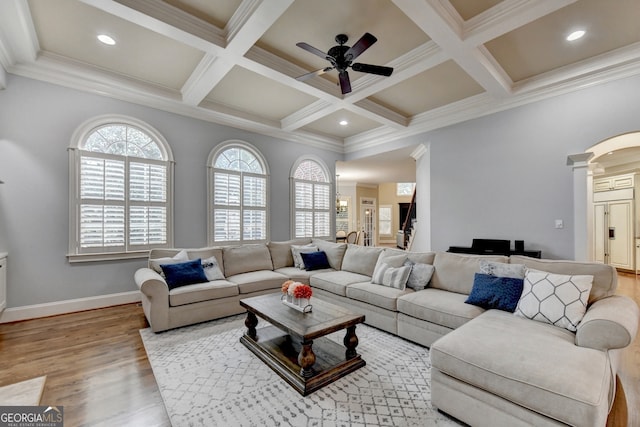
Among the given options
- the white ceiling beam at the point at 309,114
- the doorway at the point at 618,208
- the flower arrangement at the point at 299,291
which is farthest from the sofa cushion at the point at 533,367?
the doorway at the point at 618,208

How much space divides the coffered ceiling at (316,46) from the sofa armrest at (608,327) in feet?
8.45

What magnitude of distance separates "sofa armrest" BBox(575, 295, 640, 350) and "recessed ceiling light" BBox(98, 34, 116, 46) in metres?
5.08

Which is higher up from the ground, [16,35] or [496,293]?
[16,35]

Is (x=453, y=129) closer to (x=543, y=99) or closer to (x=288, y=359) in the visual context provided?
(x=543, y=99)

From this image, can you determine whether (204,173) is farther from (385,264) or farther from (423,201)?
(423,201)

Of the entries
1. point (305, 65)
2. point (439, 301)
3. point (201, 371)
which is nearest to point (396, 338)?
point (439, 301)

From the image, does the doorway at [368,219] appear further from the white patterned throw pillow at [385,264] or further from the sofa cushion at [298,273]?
the white patterned throw pillow at [385,264]

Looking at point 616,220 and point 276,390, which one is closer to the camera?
point 276,390

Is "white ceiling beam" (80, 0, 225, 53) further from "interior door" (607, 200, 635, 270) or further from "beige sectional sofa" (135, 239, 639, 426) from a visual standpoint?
"interior door" (607, 200, 635, 270)

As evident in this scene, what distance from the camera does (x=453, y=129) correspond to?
5.10m

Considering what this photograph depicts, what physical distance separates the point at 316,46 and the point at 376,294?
2.99 meters

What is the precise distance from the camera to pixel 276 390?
2062 mm

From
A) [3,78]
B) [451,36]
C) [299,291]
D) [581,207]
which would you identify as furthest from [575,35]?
[3,78]

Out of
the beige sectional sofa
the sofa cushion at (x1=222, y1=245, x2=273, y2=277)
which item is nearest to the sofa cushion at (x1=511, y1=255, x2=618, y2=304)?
the beige sectional sofa
